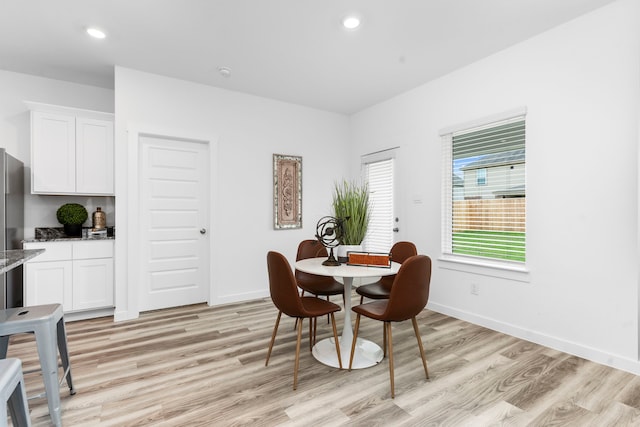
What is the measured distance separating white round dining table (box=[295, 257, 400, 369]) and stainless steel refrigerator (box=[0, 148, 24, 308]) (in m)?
2.83

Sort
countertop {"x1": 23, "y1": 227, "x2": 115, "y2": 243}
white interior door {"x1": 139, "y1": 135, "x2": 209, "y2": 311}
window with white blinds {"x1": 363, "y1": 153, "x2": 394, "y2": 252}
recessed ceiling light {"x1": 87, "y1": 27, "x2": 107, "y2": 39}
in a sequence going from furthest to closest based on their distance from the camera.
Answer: window with white blinds {"x1": 363, "y1": 153, "x2": 394, "y2": 252} → white interior door {"x1": 139, "y1": 135, "x2": 209, "y2": 311} → countertop {"x1": 23, "y1": 227, "x2": 115, "y2": 243} → recessed ceiling light {"x1": 87, "y1": 27, "x2": 107, "y2": 39}

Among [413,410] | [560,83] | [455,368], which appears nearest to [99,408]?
[413,410]

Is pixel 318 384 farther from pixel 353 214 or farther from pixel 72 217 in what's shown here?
pixel 72 217

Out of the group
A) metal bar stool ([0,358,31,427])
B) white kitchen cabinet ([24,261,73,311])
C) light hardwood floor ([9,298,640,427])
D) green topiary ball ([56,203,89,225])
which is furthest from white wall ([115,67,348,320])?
metal bar stool ([0,358,31,427])

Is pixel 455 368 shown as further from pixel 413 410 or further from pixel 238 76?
pixel 238 76

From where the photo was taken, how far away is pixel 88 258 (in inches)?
134

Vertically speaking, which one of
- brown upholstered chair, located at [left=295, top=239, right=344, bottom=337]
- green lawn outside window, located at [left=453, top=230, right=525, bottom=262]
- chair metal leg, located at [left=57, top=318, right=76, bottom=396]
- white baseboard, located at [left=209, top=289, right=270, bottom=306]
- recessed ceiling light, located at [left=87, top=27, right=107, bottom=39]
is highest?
recessed ceiling light, located at [left=87, top=27, right=107, bottom=39]

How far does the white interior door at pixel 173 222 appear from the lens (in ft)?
12.1

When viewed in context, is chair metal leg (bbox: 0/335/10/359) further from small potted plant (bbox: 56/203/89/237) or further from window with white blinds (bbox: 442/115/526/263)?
window with white blinds (bbox: 442/115/526/263)

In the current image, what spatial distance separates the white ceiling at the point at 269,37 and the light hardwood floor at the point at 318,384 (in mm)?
2719

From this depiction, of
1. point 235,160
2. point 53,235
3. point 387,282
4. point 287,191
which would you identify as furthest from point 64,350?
point 287,191

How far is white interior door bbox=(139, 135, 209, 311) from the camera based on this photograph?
12.1 ft

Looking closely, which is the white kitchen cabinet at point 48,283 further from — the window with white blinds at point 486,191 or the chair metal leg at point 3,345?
the window with white blinds at point 486,191

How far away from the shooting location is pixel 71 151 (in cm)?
347
